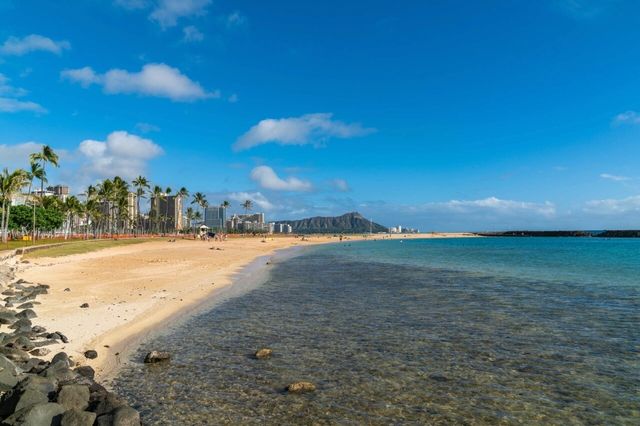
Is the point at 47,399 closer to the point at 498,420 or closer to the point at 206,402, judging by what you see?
the point at 206,402

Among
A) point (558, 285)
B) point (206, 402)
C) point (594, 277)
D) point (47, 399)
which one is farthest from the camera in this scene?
point (594, 277)

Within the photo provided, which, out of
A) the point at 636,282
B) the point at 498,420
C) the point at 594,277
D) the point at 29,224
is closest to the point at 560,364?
the point at 498,420

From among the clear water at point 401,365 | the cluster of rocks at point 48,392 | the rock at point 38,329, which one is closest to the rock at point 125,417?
the cluster of rocks at point 48,392

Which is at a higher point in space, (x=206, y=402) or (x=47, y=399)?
(x=47, y=399)

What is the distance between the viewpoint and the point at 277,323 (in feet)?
60.3

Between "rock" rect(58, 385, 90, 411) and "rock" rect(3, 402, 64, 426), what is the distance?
382 millimetres

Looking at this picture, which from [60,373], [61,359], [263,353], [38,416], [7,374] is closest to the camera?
[38,416]

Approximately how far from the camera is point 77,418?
755cm

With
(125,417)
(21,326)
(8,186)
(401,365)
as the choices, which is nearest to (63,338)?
(21,326)

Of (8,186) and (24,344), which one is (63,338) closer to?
(24,344)

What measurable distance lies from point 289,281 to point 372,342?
20497 millimetres

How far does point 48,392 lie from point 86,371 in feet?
7.51

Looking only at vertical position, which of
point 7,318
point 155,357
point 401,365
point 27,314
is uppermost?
point 7,318

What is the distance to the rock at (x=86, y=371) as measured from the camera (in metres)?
10.9
